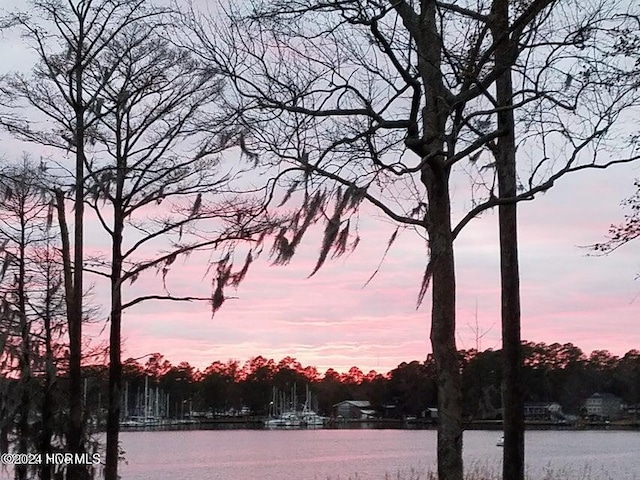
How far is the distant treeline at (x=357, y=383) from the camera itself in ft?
237

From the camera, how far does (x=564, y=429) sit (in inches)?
3489

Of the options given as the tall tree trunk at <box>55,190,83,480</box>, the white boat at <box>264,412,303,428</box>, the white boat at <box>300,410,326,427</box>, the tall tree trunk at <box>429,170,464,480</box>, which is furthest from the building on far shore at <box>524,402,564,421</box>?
the tall tree trunk at <box>429,170,464,480</box>

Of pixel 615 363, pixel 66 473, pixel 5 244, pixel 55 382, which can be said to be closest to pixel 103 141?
pixel 5 244

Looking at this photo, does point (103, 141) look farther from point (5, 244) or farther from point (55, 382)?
point (55, 382)

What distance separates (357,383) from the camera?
10638cm

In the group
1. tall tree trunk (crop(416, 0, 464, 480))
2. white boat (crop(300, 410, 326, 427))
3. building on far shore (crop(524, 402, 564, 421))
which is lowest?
white boat (crop(300, 410, 326, 427))

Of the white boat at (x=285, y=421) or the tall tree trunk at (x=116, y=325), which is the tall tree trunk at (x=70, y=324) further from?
the white boat at (x=285, y=421)

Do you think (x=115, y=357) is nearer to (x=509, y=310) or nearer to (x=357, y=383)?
(x=509, y=310)

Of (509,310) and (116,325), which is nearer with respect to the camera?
(509,310)

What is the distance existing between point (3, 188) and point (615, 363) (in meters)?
78.4

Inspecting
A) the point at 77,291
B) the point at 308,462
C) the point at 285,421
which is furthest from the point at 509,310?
the point at 285,421

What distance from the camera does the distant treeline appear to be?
7231cm

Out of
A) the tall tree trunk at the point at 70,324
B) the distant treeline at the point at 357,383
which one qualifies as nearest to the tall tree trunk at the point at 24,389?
the tall tree trunk at the point at 70,324

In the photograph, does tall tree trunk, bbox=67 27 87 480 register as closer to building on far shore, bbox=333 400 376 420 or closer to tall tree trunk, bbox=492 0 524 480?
tall tree trunk, bbox=492 0 524 480
